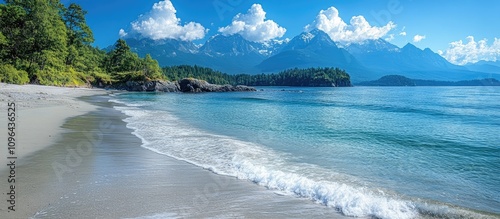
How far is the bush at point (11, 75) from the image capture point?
4712 cm

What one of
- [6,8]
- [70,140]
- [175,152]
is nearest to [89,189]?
[175,152]

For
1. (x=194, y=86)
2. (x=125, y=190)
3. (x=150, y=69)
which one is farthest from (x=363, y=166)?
(x=150, y=69)

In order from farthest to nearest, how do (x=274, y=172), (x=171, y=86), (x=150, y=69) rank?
(x=150, y=69), (x=171, y=86), (x=274, y=172)

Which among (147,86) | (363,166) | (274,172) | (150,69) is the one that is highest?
(150,69)

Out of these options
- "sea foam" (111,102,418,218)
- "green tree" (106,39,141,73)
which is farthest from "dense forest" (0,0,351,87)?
"sea foam" (111,102,418,218)

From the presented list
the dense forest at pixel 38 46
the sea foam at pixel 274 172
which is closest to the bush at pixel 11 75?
the dense forest at pixel 38 46

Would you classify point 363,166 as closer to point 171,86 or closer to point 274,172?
point 274,172

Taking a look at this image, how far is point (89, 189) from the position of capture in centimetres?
739

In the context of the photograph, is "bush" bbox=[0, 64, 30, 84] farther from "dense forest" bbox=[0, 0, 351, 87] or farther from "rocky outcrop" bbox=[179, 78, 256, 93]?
"rocky outcrop" bbox=[179, 78, 256, 93]

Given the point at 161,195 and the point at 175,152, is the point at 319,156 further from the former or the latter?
the point at 161,195

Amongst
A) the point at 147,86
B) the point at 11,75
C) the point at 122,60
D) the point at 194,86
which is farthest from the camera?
the point at 122,60

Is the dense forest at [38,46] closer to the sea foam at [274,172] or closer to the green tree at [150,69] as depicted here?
the green tree at [150,69]

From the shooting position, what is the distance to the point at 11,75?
48.6 m

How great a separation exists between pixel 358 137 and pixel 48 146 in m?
16.2
